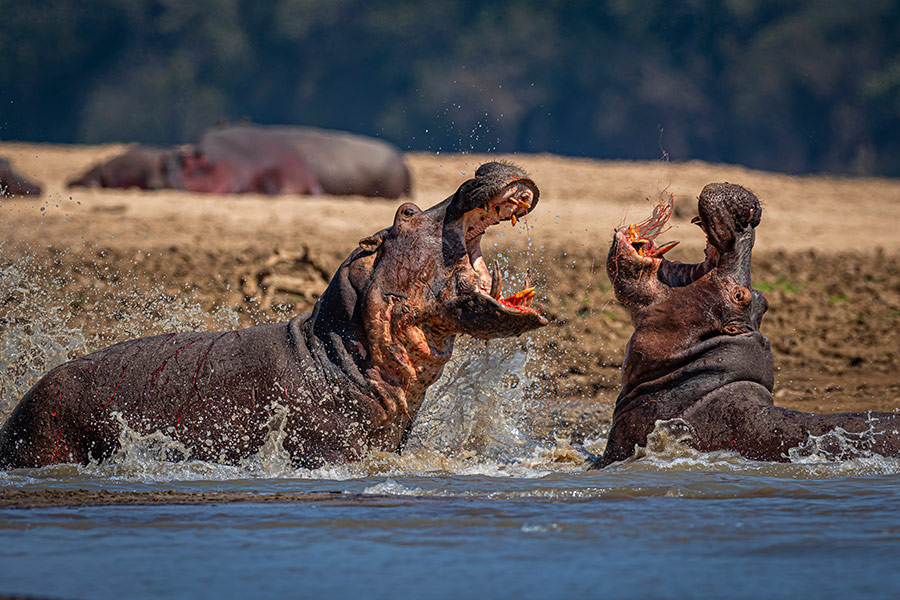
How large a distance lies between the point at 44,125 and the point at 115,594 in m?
29.6

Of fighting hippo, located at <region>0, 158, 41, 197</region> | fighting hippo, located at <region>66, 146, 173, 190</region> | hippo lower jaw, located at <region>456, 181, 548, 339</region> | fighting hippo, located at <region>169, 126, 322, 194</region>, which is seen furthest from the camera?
fighting hippo, located at <region>66, 146, 173, 190</region>

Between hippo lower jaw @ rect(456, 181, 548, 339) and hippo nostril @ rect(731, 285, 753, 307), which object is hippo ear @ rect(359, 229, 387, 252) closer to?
hippo lower jaw @ rect(456, 181, 548, 339)

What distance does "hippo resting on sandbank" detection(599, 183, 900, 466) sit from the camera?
4863 mm

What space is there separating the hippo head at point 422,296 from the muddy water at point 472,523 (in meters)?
0.40

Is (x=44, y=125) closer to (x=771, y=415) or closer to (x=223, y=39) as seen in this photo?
(x=223, y=39)

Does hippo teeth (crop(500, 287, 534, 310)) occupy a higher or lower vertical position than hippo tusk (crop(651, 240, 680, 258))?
lower

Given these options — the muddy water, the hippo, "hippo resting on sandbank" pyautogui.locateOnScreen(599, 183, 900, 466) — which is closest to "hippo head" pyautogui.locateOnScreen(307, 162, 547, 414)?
the muddy water

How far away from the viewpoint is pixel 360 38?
35.5 m

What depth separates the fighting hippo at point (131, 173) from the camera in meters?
15.1

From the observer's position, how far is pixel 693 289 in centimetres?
508

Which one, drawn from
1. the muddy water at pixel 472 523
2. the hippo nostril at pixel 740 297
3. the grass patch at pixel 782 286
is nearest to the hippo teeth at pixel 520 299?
the muddy water at pixel 472 523

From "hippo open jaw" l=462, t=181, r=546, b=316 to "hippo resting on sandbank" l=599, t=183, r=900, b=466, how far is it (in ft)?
1.54

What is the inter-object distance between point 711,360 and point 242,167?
35.3 feet

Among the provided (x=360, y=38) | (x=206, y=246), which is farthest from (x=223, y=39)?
(x=206, y=246)
